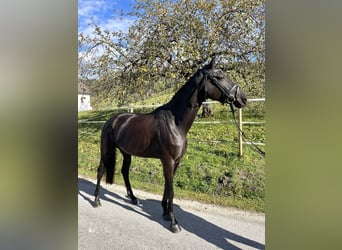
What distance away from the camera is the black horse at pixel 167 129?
1.95 m

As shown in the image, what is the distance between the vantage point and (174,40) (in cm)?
214

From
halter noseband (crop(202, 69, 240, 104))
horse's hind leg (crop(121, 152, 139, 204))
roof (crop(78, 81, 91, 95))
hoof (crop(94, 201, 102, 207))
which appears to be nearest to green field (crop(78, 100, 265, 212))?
horse's hind leg (crop(121, 152, 139, 204))

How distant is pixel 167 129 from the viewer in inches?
82.7

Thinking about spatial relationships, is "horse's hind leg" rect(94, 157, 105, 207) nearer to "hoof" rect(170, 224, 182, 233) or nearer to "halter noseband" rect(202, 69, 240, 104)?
"hoof" rect(170, 224, 182, 233)

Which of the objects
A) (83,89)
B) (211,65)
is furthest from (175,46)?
(83,89)

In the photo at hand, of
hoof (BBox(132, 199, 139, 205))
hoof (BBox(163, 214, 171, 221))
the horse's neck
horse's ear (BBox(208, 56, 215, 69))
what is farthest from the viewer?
hoof (BBox(132, 199, 139, 205))

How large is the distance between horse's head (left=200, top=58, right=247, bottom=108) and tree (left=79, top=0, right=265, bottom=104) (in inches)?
3.7

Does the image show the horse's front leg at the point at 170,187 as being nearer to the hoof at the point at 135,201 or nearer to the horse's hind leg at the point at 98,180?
the hoof at the point at 135,201

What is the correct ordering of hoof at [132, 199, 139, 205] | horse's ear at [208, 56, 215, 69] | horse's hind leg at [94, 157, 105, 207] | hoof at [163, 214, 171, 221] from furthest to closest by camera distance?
1. horse's hind leg at [94, 157, 105, 207]
2. hoof at [132, 199, 139, 205]
3. hoof at [163, 214, 171, 221]
4. horse's ear at [208, 56, 215, 69]

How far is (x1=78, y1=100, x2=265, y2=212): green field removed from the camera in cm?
194

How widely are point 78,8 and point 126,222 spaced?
1.78 meters

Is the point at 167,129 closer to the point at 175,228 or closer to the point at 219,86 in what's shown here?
the point at 219,86
